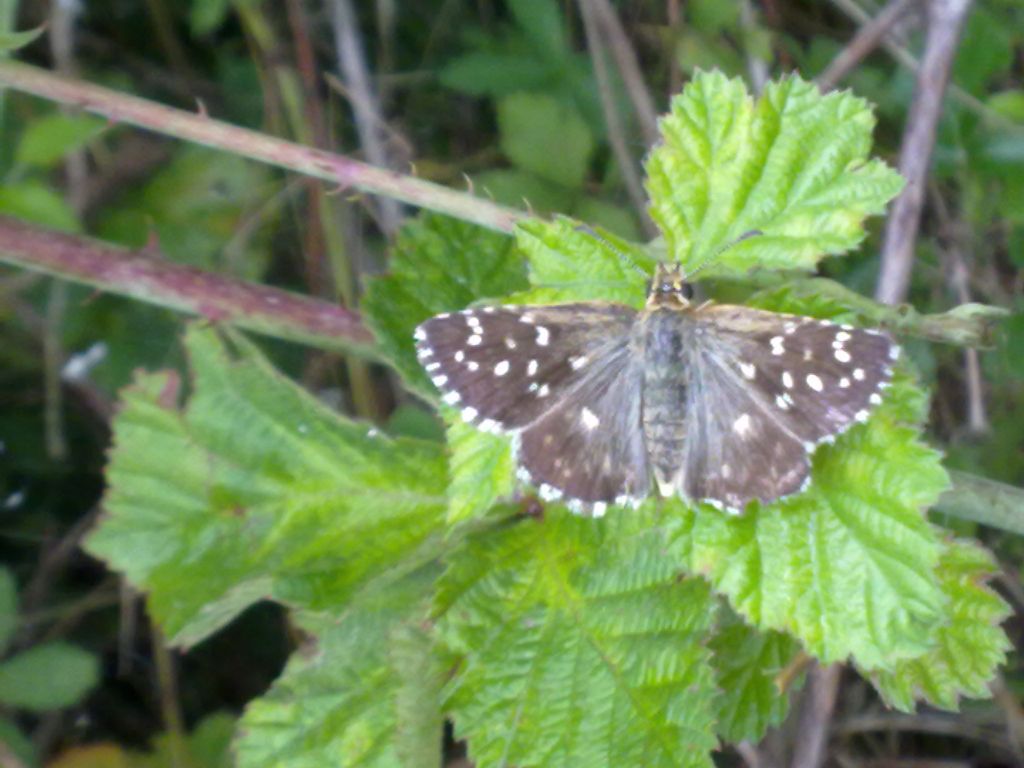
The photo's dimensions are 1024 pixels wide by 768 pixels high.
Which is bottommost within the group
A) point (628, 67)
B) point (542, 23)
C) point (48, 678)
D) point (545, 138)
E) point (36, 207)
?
point (48, 678)

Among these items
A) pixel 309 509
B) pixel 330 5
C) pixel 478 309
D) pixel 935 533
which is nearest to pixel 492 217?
pixel 478 309

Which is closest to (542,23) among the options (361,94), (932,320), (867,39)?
(361,94)

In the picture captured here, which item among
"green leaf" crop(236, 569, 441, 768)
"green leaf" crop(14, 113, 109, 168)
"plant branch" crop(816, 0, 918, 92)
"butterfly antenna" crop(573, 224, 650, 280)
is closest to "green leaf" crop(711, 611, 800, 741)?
"green leaf" crop(236, 569, 441, 768)

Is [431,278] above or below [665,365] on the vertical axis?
above

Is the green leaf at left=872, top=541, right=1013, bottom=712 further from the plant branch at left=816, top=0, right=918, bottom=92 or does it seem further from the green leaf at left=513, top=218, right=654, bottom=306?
the plant branch at left=816, top=0, right=918, bottom=92

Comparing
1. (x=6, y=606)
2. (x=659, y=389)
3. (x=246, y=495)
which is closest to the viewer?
(x=659, y=389)

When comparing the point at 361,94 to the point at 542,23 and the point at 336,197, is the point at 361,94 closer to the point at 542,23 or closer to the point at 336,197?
the point at 336,197
